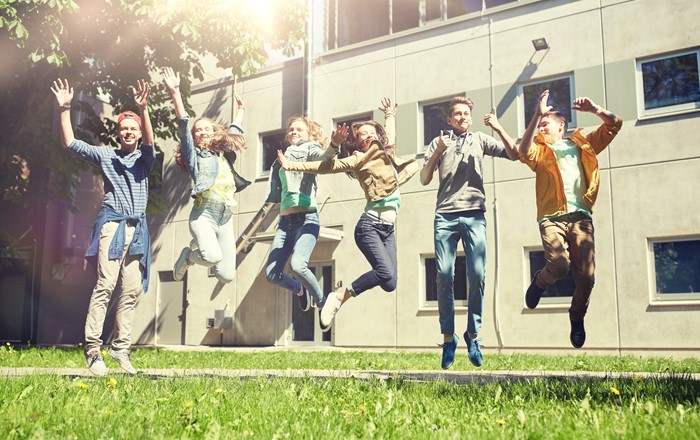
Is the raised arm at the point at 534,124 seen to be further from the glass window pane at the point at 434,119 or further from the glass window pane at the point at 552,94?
the glass window pane at the point at 434,119

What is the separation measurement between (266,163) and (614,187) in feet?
34.6

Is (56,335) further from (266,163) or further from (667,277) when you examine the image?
(667,277)

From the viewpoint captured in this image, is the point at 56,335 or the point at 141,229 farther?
the point at 56,335

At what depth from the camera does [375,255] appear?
7066 mm

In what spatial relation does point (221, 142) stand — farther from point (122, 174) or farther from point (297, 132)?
point (122, 174)

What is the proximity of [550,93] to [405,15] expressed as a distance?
4975 millimetres

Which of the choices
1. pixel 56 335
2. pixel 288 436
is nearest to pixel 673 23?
pixel 288 436

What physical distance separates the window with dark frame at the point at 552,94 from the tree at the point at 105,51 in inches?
232

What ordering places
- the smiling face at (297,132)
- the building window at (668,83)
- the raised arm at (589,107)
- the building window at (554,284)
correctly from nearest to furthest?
1. the raised arm at (589,107)
2. the smiling face at (297,132)
3. the building window at (668,83)
4. the building window at (554,284)

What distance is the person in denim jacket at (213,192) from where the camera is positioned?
759 centimetres

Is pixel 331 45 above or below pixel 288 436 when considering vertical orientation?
above

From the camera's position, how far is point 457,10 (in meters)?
18.9

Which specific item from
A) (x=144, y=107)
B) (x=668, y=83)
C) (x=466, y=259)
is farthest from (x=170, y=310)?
(x=466, y=259)

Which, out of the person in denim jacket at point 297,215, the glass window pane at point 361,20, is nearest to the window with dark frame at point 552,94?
the glass window pane at point 361,20
